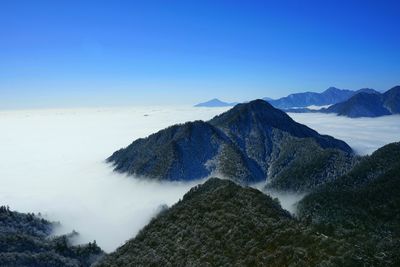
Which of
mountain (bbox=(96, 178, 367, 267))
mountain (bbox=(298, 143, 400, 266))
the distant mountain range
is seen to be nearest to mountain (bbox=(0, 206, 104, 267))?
mountain (bbox=(96, 178, 367, 267))

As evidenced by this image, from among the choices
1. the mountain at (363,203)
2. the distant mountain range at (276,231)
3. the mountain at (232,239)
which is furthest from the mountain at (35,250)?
the mountain at (363,203)

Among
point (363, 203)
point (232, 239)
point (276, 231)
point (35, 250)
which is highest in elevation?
point (276, 231)

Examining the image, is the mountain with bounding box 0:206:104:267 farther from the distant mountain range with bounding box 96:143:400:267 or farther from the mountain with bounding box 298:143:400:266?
the mountain with bounding box 298:143:400:266

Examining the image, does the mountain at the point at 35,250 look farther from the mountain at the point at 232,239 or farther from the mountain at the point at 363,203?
the mountain at the point at 363,203

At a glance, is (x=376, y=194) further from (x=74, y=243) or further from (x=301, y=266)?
(x=74, y=243)

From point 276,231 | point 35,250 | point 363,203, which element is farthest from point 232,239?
point 35,250

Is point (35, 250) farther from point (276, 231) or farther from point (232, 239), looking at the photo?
point (276, 231)

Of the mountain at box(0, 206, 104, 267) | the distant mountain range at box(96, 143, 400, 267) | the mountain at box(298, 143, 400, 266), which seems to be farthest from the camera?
the mountain at box(0, 206, 104, 267)
